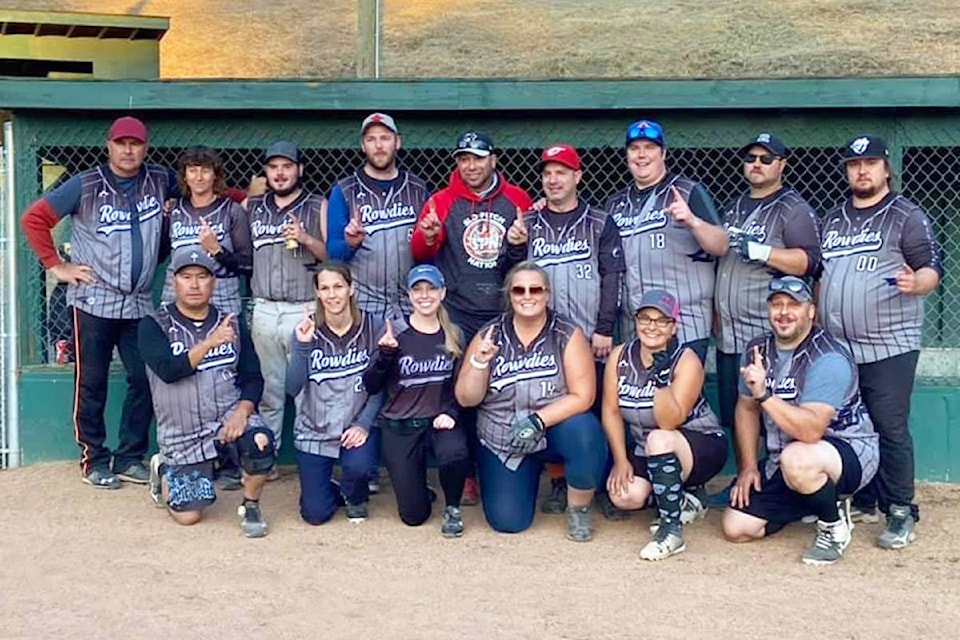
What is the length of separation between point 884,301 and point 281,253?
2.81 m

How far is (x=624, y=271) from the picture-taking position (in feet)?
17.4

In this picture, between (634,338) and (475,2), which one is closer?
(634,338)

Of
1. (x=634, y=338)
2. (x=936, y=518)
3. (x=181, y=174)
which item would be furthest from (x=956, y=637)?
(x=181, y=174)

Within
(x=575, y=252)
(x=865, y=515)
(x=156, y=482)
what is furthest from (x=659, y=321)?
(x=156, y=482)

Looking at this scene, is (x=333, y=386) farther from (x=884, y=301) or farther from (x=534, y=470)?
(x=884, y=301)

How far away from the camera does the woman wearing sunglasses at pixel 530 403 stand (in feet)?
16.3

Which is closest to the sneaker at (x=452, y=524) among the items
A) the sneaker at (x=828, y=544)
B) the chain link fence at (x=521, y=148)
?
the sneaker at (x=828, y=544)

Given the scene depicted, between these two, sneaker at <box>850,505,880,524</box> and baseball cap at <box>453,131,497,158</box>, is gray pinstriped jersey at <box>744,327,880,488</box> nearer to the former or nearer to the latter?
sneaker at <box>850,505,880,524</box>

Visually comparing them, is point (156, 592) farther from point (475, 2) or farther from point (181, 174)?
point (475, 2)

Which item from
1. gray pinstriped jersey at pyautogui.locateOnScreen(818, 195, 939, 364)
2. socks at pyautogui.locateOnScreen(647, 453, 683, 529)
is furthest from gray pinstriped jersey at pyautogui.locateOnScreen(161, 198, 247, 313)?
gray pinstriped jersey at pyautogui.locateOnScreen(818, 195, 939, 364)

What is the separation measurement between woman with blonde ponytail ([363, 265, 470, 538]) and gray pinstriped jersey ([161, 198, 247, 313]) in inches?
41.0

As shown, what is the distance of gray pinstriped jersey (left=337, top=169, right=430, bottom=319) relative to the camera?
→ 5570 millimetres

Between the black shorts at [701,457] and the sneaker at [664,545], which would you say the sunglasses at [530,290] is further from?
the sneaker at [664,545]

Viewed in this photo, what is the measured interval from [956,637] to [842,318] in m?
1.55
